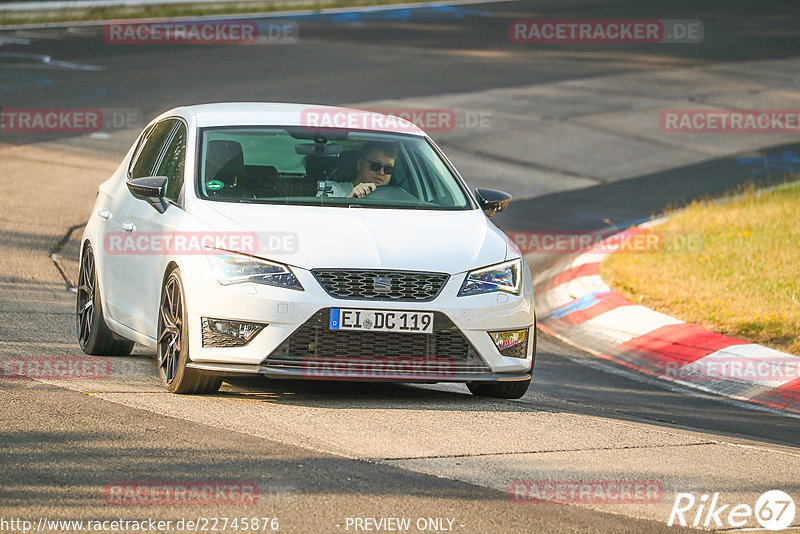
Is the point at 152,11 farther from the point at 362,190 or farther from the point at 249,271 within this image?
the point at 249,271

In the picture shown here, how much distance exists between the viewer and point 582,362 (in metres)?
10.1

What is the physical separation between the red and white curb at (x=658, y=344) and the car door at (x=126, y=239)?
3.93 metres

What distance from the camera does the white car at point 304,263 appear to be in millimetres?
6875

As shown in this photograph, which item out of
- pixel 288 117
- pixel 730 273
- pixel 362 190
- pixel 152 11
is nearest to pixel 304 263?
pixel 362 190

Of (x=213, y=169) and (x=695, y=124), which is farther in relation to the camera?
(x=695, y=124)

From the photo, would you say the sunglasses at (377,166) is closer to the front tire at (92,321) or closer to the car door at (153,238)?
the car door at (153,238)

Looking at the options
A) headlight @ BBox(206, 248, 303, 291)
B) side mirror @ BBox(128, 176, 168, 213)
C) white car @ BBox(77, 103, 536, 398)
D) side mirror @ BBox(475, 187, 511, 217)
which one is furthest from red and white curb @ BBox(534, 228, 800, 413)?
side mirror @ BBox(128, 176, 168, 213)

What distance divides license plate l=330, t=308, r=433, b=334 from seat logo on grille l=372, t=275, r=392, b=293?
122mm

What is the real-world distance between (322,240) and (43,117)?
12981 millimetres

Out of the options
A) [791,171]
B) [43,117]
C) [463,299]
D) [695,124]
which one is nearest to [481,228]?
[463,299]

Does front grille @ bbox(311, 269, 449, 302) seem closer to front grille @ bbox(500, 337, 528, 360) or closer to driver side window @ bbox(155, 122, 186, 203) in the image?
front grille @ bbox(500, 337, 528, 360)

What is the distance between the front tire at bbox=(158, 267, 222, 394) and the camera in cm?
704

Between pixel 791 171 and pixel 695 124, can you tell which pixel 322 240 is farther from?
pixel 695 124

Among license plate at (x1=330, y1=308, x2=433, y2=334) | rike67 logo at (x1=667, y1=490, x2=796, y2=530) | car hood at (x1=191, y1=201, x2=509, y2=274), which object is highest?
car hood at (x1=191, y1=201, x2=509, y2=274)
